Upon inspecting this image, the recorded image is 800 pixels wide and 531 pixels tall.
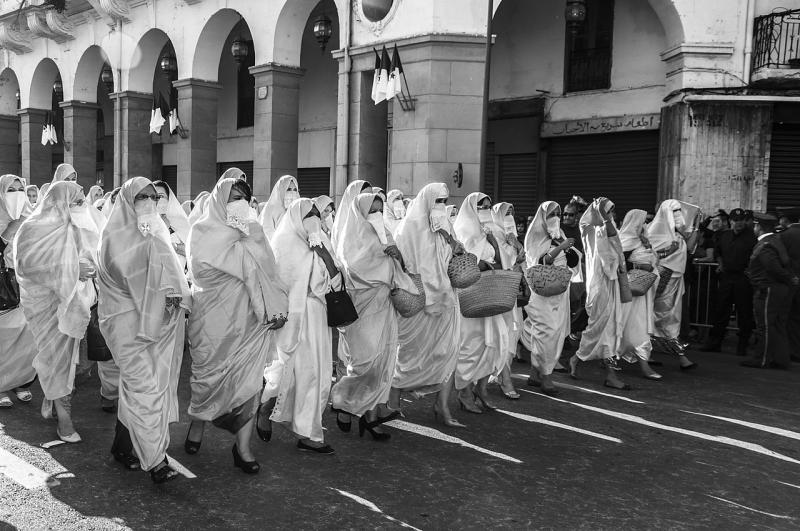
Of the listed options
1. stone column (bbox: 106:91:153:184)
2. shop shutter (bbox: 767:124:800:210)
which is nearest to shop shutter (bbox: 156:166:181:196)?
stone column (bbox: 106:91:153:184)

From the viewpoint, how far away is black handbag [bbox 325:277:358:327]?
5.46 metres

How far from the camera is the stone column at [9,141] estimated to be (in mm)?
26812

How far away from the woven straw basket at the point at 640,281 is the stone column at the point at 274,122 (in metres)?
9.50

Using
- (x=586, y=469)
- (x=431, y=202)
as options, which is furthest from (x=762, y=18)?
(x=586, y=469)

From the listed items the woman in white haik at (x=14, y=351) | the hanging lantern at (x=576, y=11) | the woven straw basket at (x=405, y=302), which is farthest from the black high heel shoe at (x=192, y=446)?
the hanging lantern at (x=576, y=11)

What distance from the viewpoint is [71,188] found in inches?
234

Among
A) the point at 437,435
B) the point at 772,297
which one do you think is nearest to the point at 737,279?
the point at 772,297

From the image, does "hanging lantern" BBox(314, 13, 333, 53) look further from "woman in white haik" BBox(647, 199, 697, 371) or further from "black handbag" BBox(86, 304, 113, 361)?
"black handbag" BBox(86, 304, 113, 361)

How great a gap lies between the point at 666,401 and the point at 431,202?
126 inches

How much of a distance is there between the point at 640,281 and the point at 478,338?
2644 mm

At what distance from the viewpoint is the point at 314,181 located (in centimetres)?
1972

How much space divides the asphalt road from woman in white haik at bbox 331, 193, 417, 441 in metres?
0.31

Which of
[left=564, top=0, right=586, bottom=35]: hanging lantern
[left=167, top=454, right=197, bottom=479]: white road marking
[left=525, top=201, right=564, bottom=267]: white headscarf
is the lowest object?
[left=167, top=454, right=197, bottom=479]: white road marking

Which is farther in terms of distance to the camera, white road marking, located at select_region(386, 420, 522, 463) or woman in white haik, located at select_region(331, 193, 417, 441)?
woman in white haik, located at select_region(331, 193, 417, 441)
